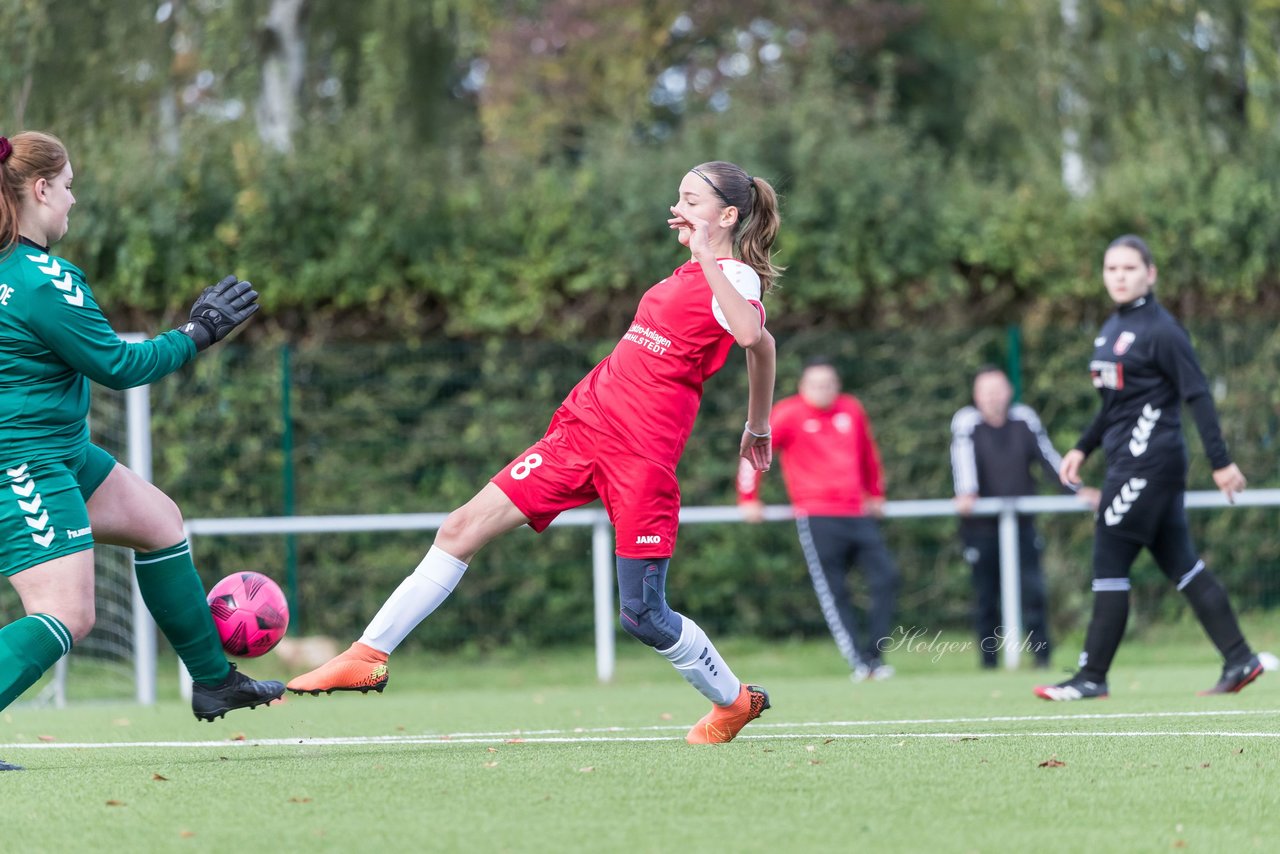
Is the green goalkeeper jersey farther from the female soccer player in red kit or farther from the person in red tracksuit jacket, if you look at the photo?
the person in red tracksuit jacket

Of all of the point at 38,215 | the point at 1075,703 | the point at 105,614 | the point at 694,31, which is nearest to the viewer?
the point at 38,215

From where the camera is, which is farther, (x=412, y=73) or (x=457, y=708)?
(x=412, y=73)

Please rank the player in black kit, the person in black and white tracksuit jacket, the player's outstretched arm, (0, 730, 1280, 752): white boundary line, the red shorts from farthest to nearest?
the person in black and white tracksuit jacket
the player in black kit
(0, 730, 1280, 752): white boundary line
the player's outstretched arm
the red shorts

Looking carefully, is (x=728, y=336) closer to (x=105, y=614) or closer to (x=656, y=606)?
(x=656, y=606)

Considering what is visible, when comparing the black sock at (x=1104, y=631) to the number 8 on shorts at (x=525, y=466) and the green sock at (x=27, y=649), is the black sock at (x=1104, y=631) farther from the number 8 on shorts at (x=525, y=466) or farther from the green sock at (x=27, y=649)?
the green sock at (x=27, y=649)

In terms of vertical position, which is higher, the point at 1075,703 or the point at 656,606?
the point at 656,606

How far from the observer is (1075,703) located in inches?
285

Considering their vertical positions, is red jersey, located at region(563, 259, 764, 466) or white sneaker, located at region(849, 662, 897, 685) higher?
red jersey, located at region(563, 259, 764, 466)

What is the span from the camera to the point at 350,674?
17.1 feet

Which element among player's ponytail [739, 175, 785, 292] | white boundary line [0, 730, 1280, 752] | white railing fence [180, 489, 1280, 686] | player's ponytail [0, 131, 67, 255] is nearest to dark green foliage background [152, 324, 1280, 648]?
white railing fence [180, 489, 1280, 686]

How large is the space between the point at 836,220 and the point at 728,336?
7494mm

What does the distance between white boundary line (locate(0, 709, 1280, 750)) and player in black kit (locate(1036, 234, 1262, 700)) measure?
0.95 m

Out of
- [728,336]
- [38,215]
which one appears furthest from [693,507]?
[38,215]

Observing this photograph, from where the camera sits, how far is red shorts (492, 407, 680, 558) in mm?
5277
